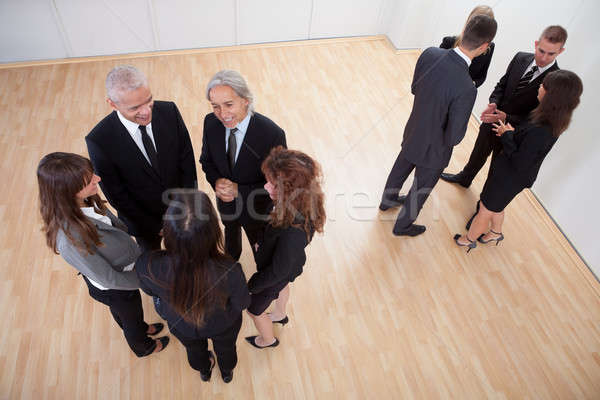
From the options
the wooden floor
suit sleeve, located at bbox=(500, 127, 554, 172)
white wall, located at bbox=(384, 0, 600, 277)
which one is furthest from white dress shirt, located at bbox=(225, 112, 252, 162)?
white wall, located at bbox=(384, 0, 600, 277)

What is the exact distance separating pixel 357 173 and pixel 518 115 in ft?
4.71

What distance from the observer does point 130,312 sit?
2275mm

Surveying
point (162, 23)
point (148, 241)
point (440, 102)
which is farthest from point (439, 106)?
point (162, 23)

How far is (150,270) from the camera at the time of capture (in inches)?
66.4

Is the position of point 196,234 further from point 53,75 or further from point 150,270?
point 53,75

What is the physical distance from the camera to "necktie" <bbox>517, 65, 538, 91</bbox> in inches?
119

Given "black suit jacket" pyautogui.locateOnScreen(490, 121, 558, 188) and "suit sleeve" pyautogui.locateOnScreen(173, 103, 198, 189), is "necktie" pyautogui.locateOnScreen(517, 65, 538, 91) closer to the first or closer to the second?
"black suit jacket" pyautogui.locateOnScreen(490, 121, 558, 188)

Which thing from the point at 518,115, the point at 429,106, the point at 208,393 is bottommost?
the point at 208,393

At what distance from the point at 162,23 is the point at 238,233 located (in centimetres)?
329

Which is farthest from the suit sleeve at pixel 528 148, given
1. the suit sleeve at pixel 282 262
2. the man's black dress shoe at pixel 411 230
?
the suit sleeve at pixel 282 262

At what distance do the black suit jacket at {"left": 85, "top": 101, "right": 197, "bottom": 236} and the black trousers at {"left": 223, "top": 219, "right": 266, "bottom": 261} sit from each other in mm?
413

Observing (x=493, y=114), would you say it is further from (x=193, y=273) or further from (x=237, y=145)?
(x=193, y=273)

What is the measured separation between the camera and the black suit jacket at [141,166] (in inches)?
85.4

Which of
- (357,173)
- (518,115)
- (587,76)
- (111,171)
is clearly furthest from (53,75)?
(587,76)
